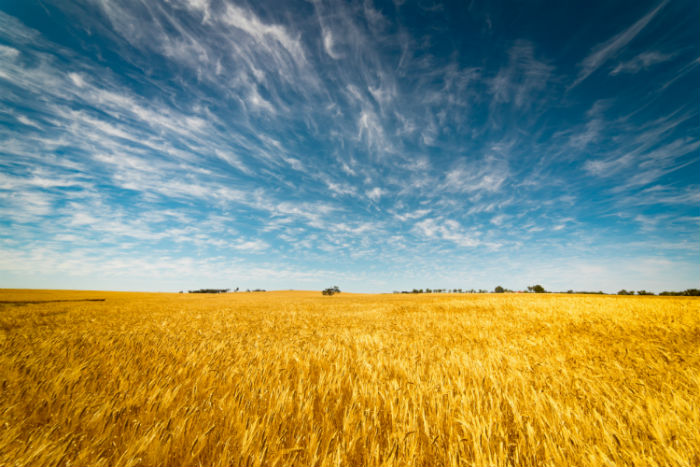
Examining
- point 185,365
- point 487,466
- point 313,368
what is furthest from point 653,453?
point 185,365

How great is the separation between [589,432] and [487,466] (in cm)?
110

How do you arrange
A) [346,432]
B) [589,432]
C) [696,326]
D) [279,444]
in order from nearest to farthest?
[279,444]
[346,432]
[589,432]
[696,326]

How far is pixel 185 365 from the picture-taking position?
327cm

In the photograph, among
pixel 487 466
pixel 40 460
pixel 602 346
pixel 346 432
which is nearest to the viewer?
pixel 40 460

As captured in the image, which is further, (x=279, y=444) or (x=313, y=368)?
(x=313, y=368)

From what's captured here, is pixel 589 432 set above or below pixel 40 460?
below

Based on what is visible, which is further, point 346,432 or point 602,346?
point 602,346

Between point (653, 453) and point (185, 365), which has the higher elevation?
point (185, 365)

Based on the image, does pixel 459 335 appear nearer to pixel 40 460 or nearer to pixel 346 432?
pixel 346 432

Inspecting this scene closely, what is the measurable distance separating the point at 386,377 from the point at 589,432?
5.72 feet

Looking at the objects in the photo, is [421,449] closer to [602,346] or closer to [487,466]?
[487,466]

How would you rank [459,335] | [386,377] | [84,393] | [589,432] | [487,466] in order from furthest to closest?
[459,335] → [386,377] → [84,393] → [589,432] → [487,466]

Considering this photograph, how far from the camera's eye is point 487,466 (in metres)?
1.51

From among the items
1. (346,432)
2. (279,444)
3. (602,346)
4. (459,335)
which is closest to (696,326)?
(602,346)
